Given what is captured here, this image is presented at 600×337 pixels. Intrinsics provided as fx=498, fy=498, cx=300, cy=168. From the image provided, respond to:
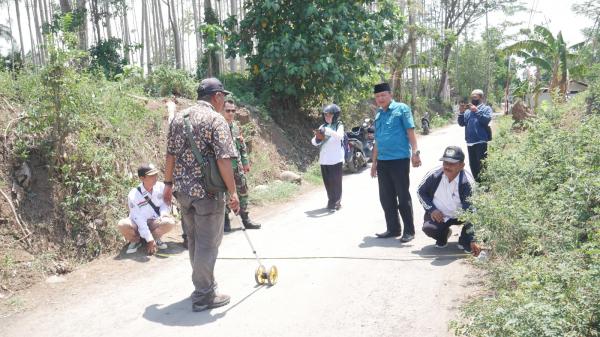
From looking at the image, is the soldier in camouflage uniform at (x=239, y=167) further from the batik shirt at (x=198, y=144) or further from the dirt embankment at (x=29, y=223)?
the batik shirt at (x=198, y=144)

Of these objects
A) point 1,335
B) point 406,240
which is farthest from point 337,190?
point 1,335

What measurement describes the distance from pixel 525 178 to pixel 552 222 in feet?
5.82

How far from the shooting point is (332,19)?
12.5 meters

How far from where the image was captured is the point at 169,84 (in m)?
11.3

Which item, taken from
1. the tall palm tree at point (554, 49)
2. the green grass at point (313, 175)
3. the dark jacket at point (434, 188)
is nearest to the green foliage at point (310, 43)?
the green grass at point (313, 175)

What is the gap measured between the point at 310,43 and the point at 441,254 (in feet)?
25.8

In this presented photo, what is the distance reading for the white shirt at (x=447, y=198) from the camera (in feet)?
19.0

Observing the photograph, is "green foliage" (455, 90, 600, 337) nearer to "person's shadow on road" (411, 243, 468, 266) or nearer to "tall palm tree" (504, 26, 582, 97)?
"person's shadow on road" (411, 243, 468, 266)

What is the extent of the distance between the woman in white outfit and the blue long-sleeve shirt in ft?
7.25

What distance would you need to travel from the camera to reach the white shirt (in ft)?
19.0

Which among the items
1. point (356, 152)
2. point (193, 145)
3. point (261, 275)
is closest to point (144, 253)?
point (261, 275)

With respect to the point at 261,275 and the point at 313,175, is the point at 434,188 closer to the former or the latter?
the point at 261,275

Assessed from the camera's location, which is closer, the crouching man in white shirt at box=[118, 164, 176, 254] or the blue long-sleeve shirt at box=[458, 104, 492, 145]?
the crouching man in white shirt at box=[118, 164, 176, 254]

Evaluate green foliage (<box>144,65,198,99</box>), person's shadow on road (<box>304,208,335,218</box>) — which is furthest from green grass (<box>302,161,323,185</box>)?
green foliage (<box>144,65,198,99</box>)
